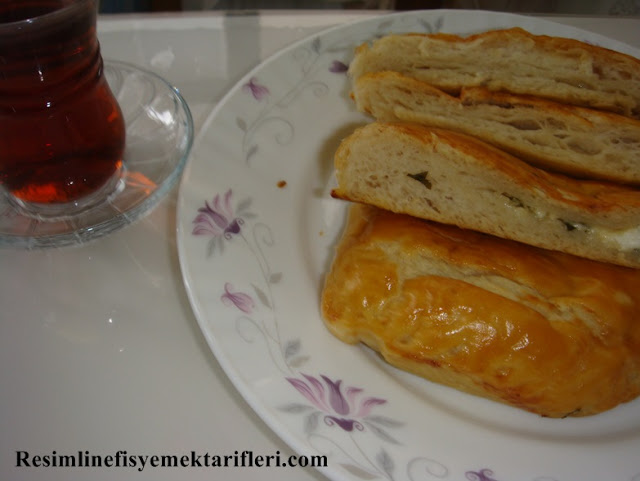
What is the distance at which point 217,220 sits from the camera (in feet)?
4.23

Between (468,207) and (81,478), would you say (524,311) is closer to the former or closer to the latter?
(468,207)

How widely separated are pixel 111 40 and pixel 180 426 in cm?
140

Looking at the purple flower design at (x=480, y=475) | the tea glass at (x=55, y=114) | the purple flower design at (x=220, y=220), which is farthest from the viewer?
the purple flower design at (x=220, y=220)

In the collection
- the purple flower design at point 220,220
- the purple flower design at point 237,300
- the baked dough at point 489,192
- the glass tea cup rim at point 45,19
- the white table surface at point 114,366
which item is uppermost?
the glass tea cup rim at point 45,19

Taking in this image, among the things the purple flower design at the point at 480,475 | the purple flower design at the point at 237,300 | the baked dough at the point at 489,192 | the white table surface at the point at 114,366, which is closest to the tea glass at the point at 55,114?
the white table surface at the point at 114,366

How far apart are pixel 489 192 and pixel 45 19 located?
0.96 meters

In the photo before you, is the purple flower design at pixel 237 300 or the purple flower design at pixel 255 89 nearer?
the purple flower design at pixel 237 300

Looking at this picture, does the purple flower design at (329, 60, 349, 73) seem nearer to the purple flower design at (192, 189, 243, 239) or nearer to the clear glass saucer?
the clear glass saucer

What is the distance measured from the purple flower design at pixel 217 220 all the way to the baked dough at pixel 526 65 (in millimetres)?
569

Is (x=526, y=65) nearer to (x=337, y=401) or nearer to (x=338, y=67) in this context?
(x=338, y=67)

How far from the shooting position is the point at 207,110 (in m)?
1.69

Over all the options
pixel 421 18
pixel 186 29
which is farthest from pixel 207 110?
pixel 421 18

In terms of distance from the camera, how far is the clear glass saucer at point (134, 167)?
1.26m

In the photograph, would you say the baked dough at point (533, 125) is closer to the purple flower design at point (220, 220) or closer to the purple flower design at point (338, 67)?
the purple flower design at point (338, 67)
